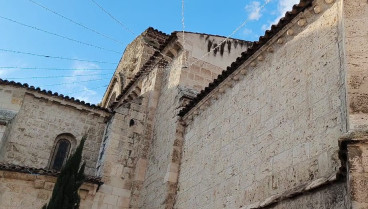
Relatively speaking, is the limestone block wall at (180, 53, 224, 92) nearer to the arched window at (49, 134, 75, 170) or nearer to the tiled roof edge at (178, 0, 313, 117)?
the tiled roof edge at (178, 0, 313, 117)

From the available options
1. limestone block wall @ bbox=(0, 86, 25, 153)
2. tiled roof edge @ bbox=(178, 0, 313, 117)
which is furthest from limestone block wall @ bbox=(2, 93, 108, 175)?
tiled roof edge @ bbox=(178, 0, 313, 117)

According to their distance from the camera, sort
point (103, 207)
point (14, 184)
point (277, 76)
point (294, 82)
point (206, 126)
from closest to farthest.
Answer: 1. point (294, 82)
2. point (277, 76)
3. point (206, 126)
4. point (14, 184)
5. point (103, 207)

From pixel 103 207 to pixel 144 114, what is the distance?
9.73 feet

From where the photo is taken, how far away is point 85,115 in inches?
484

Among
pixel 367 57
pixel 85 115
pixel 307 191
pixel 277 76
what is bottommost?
pixel 307 191

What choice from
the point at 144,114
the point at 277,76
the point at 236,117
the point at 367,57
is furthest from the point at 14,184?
the point at 367,57

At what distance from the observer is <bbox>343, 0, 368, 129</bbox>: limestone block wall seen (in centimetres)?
410

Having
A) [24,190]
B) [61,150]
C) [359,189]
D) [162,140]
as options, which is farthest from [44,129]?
[359,189]

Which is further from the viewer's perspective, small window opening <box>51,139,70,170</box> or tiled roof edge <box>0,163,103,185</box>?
small window opening <box>51,139,70,170</box>

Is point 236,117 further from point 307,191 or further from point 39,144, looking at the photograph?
point 39,144

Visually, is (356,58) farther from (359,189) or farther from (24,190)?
(24,190)

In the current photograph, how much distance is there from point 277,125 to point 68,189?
13.4ft

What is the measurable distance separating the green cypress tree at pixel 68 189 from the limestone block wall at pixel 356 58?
210 inches

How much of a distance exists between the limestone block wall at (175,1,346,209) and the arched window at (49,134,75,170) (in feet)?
15.2
